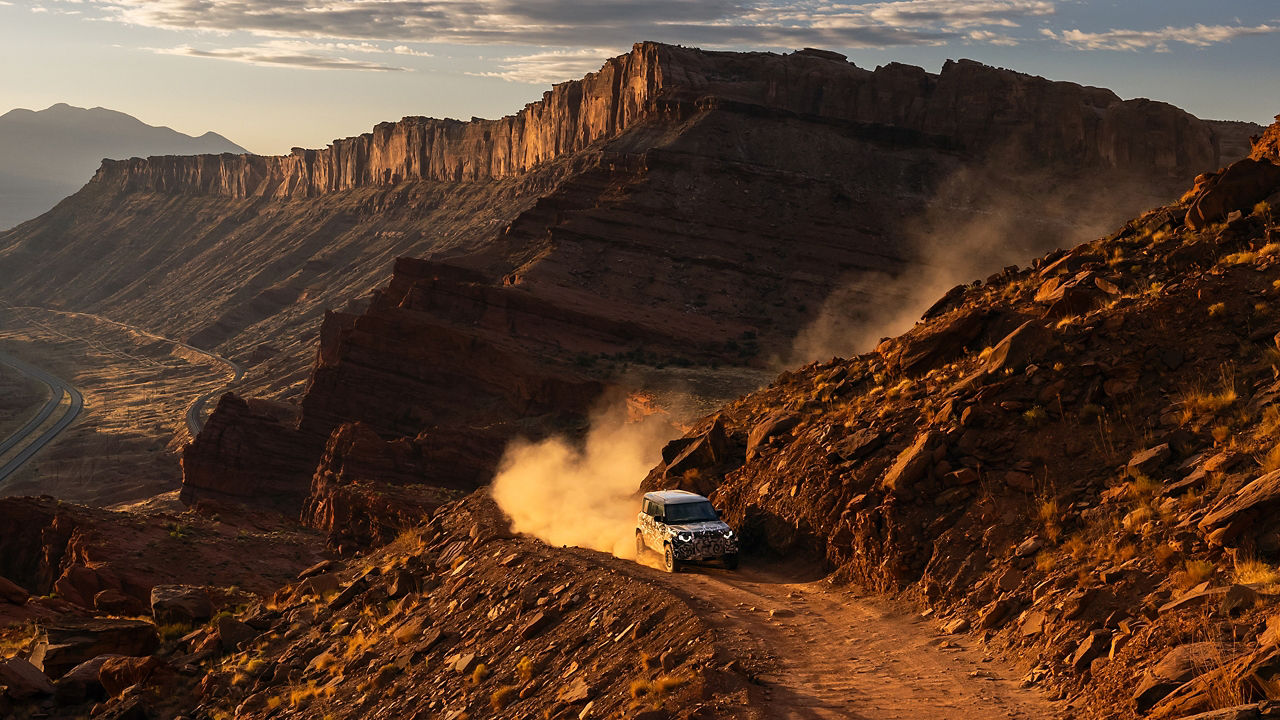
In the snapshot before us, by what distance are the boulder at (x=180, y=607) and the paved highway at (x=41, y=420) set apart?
65.3 metres

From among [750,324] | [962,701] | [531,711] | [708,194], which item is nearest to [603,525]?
[531,711]

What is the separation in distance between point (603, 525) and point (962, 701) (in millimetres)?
12562

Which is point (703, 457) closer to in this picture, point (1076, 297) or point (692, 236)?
point (1076, 297)

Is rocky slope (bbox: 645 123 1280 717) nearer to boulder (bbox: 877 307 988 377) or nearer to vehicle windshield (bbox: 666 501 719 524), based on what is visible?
boulder (bbox: 877 307 988 377)

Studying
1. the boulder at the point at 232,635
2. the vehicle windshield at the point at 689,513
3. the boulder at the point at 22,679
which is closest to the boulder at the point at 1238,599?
the vehicle windshield at the point at 689,513

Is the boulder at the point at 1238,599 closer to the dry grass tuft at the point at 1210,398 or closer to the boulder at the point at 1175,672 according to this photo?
the boulder at the point at 1175,672

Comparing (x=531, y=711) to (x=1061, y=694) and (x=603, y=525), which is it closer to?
(x=1061, y=694)

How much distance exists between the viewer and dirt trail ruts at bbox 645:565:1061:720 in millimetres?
11359

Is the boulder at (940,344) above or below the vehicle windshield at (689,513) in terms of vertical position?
above

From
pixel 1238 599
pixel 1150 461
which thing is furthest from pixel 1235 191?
pixel 1238 599

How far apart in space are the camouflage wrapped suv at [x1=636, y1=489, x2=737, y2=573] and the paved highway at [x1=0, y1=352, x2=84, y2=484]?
2941 inches

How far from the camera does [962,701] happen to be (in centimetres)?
1137

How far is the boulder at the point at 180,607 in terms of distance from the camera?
23812 mm

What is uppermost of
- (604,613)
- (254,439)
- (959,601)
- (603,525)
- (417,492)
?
(959,601)
